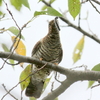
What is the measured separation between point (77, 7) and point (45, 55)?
142 centimetres

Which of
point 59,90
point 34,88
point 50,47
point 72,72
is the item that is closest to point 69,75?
point 72,72

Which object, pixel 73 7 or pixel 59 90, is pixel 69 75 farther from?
pixel 73 7

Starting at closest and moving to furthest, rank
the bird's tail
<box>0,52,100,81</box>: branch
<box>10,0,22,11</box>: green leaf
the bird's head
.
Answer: <box>10,0,22,11</box>: green leaf, <box>0,52,100,81</box>: branch, the bird's head, the bird's tail

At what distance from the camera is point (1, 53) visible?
5.07 ft

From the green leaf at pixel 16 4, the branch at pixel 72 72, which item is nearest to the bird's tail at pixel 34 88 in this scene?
the branch at pixel 72 72

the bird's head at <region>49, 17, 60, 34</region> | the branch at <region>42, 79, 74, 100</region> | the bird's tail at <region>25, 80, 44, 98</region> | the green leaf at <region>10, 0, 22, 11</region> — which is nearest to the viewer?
the green leaf at <region>10, 0, 22, 11</region>

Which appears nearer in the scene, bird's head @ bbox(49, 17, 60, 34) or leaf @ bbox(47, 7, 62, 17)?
leaf @ bbox(47, 7, 62, 17)

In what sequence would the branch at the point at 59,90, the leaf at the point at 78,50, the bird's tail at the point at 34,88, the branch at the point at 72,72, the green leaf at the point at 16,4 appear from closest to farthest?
the green leaf at the point at 16,4 < the branch at the point at 72,72 < the branch at the point at 59,90 < the leaf at the point at 78,50 < the bird's tail at the point at 34,88

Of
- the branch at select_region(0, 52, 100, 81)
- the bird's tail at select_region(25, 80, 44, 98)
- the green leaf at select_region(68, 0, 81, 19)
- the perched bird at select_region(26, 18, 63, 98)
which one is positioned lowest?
the bird's tail at select_region(25, 80, 44, 98)

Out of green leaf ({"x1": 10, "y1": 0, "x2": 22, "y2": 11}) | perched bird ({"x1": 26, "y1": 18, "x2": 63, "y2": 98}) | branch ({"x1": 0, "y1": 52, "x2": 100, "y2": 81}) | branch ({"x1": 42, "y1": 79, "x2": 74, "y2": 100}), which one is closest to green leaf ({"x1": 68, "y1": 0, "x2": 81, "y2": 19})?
green leaf ({"x1": 10, "y1": 0, "x2": 22, "y2": 11})

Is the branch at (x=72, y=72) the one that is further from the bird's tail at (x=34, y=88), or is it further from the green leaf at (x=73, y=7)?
the bird's tail at (x=34, y=88)

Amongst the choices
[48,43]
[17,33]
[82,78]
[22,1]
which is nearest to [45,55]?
[48,43]

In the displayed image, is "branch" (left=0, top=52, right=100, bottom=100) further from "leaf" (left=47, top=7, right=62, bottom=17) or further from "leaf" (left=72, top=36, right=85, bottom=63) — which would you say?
"leaf" (left=47, top=7, right=62, bottom=17)

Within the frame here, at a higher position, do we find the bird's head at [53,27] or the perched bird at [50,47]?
the bird's head at [53,27]
